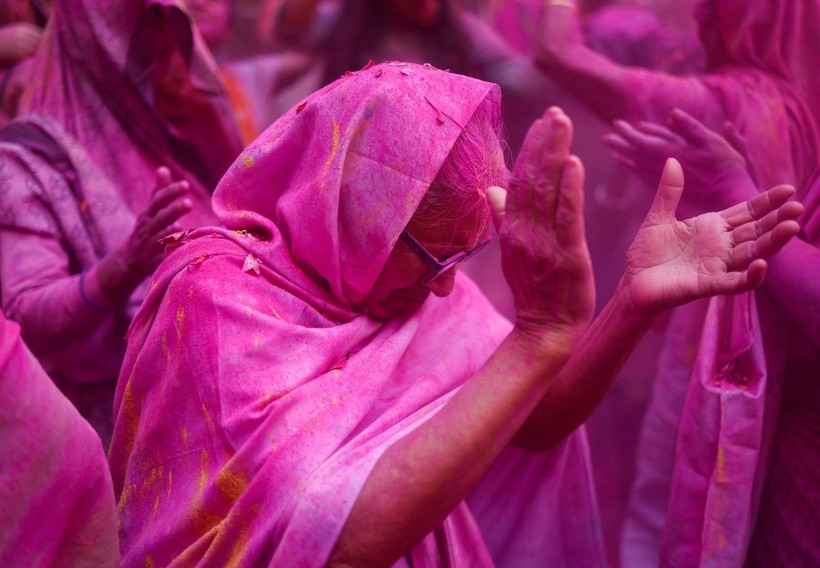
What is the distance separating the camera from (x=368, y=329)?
1410mm

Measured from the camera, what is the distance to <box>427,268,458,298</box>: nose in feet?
4.39

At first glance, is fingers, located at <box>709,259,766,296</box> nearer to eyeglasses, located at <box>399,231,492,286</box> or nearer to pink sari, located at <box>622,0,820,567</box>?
pink sari, located at <box>622,0,820,567</box>

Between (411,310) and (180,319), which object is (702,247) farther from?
(180,319)

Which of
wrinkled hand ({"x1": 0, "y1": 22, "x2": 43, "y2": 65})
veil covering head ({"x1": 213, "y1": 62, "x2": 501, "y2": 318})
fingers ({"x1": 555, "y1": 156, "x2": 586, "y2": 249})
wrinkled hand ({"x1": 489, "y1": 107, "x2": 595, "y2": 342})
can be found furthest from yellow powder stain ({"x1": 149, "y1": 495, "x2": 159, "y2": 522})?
wrinkled hand ({"x1": 0, "y1": 22, "x2": 43, "y2": 65})

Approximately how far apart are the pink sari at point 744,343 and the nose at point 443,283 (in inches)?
22.4

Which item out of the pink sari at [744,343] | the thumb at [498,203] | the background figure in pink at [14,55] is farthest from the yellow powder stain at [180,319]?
the background figure in pink at [14,55]

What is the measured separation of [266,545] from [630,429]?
1.22m

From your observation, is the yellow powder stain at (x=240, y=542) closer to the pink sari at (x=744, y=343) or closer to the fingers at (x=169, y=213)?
the fingers at (x=169, y=213)

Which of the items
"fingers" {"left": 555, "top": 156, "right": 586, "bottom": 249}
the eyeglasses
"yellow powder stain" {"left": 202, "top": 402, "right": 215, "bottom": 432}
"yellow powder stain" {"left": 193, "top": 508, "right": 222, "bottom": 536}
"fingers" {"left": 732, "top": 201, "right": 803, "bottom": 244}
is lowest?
"yellow powder stain" {"left": 193, "top": 508, "right": 222, "bottom": 536}

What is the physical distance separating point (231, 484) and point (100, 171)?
1031mm

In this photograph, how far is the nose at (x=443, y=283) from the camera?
4.39ft

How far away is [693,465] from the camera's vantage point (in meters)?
1.55

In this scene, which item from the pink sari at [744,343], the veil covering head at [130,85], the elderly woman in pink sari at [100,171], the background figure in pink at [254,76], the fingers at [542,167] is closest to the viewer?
the fingers at [542,167]

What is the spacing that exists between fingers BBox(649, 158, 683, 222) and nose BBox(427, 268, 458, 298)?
0.36 m
